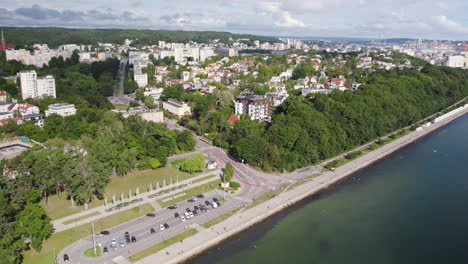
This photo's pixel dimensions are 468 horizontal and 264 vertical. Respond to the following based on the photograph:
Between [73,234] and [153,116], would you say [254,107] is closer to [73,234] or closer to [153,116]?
[153,116]

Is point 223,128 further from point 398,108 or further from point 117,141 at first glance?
point 398,108

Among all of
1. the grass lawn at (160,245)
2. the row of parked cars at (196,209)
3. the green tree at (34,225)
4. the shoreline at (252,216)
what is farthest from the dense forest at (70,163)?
the shoreline at (252,216)

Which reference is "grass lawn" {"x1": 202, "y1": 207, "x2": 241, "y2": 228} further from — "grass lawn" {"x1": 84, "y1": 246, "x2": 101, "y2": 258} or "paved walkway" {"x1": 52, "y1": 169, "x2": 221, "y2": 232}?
"grass lawn" {"x1": 84, "y1": 246, "x2": 101, "y2": 258}

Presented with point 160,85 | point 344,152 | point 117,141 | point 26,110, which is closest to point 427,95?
point 344,152

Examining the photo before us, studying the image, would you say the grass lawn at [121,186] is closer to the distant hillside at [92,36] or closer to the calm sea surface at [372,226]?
the calm sea surface at [372,226]

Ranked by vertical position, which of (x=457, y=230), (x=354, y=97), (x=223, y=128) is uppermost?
(x=354, y=97)
